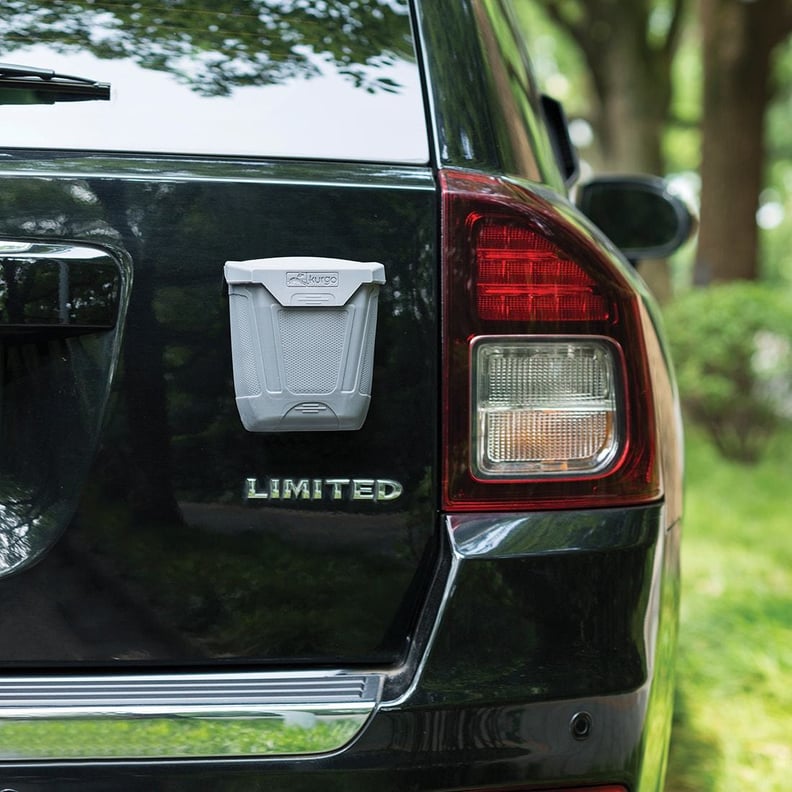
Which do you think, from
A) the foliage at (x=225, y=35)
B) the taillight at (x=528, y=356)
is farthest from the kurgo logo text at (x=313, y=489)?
the foliage at (x=225, y=35)

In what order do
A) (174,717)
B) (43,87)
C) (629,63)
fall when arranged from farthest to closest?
(629,63) → (43,87) → (174,717)

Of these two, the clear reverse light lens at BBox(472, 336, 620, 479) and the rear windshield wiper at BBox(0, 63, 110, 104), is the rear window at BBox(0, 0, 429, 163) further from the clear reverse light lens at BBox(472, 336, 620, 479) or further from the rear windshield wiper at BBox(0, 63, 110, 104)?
the clear reverse light lens at BBox(472, 336, 620, 479)

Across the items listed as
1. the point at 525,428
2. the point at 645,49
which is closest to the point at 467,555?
the point at 525,428

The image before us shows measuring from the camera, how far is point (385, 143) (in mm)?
1461

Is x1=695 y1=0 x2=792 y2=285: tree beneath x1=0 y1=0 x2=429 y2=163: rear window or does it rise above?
beneath

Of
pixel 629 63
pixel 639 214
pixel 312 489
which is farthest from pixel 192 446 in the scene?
pixel 629 63

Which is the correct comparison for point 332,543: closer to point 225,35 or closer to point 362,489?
point 362,489

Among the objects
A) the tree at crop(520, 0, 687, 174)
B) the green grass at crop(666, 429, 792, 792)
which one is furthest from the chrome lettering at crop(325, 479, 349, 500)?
the tree at crop(520, 0, 687, 174)

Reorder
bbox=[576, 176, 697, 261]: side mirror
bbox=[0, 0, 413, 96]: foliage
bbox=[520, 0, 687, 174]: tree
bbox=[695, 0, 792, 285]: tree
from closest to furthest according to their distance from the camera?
bbox=[0, 0, 413, 96]: foliage → bbox=[576, 176, 697, 261]: side mirror → bbox=[695, 0, 792, 285]: tree → bbox=[520, 0, 687, 174]: tree

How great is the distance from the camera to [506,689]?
53.7 inches

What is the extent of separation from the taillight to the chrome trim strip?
13.1 inches

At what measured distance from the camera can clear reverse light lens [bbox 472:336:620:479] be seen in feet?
4.66

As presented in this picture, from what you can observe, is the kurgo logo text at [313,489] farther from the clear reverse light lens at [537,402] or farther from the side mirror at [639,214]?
the side mirror at [639,214]

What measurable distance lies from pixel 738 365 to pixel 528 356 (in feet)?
22.9
